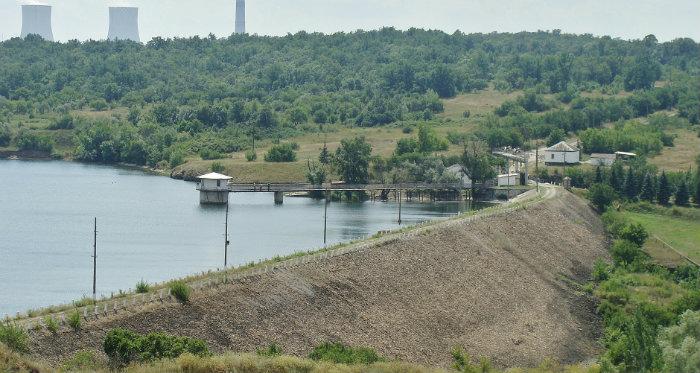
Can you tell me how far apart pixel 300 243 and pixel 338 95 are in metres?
110

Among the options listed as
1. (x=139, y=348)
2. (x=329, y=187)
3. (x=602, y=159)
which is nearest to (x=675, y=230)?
(x=329, y=187)

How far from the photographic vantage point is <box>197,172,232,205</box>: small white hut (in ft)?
377

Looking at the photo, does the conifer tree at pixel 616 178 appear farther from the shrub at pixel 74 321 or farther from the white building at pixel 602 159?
the shrub at pixel 74 321

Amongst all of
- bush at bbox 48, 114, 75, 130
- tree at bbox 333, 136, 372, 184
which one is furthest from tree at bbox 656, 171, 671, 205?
bush at bbox 48, 114, 75, 130

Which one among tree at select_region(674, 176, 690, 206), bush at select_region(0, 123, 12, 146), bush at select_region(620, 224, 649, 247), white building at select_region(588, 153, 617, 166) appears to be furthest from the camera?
bush at select_region(0, 123, 12, 146)

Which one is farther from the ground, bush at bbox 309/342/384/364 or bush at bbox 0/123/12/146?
bush at bbox 0/123/12/146

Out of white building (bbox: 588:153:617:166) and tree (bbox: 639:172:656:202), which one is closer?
tree (bbox: 639:172:656:202)

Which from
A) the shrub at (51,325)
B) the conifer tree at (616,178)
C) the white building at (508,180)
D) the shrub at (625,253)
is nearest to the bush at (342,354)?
the shrub at (51,325)

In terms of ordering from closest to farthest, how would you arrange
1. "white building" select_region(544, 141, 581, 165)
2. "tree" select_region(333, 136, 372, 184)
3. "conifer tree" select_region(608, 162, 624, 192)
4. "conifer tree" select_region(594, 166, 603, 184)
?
"conifer tree" select_region(608, 162, 624, 192)
"conifer tree" select_region(594, 166, 603, 184)
"tree" select_region(333, 136, 372, 184)
"white building" select_region(544, 141, 581, 165)

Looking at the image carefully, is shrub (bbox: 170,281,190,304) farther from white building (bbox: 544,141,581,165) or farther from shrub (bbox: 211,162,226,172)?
white building (bbox: 544,141,581,165)

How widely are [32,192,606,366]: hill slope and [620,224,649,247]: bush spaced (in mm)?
8892

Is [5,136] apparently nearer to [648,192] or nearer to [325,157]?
[325,157]

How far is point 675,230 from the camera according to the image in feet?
339

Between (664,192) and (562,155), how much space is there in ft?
68.1
